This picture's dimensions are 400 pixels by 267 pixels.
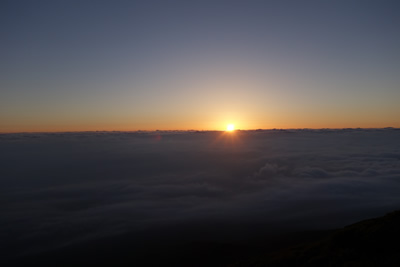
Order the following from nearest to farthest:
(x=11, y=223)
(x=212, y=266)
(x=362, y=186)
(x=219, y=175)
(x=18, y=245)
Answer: (x=212, y=266) < (x=18, y=245) < (x=11, y=223) < (x=362, y=186) < (x=219, y=175)

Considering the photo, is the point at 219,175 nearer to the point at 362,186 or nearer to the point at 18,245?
the point at 362,186

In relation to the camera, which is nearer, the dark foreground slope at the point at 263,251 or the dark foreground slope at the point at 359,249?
the dark foreground slope at the point at 359,249

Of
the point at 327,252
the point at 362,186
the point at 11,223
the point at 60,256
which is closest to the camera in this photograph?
the point at 327,252

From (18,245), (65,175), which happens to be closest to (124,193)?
(18,245)

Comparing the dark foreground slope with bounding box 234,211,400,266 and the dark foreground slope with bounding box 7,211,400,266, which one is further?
the dark foreground slope with bounding box 7,211,400,266

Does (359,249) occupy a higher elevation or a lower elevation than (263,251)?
higher

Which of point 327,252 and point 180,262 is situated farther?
point 180,262

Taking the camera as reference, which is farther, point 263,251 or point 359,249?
point 263,251

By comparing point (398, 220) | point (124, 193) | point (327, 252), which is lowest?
point (124, 193)
